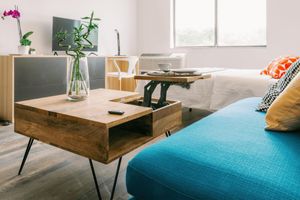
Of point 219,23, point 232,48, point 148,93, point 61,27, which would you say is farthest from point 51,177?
point 219,23

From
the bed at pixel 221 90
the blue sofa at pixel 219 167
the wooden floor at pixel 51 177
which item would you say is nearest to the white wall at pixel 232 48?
the bed at pixel 221 90

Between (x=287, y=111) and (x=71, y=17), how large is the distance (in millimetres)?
Answer: 3982

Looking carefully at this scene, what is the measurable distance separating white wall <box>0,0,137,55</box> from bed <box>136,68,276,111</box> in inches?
85.2

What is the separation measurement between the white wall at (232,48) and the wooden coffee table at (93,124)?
138 inches

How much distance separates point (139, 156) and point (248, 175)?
0.36m

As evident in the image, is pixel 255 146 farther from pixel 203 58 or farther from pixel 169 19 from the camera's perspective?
pixel 169 19

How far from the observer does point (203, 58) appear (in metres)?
5.29

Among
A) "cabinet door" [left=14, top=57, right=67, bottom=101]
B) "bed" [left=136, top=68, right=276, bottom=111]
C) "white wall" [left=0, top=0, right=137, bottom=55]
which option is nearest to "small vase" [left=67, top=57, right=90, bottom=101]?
"bed" [left=136, top=68, right=276, bottom=111]

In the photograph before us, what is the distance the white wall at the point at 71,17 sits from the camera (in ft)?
11.6

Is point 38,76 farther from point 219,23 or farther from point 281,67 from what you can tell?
point 219,23

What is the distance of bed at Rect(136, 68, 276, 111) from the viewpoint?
2660 millimetres

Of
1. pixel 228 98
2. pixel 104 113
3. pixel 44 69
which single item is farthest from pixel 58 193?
pixel 44 69

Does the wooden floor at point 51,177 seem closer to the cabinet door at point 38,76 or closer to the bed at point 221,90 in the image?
the cabinet door at point 38,76

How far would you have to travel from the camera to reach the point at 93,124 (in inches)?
48.9
